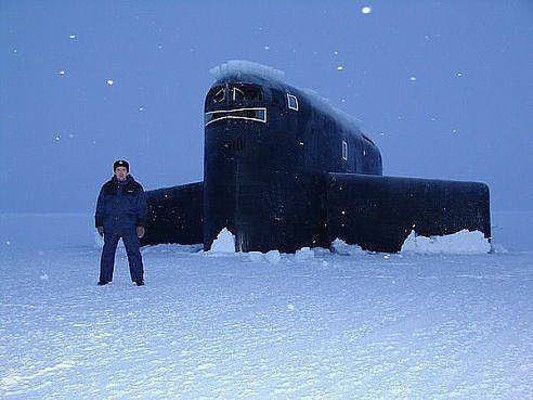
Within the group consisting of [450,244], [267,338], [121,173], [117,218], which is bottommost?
[267,338]

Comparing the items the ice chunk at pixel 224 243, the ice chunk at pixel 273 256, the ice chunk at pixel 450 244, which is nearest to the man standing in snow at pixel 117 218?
the ice chunk at pixel 273 256

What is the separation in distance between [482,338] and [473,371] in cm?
94

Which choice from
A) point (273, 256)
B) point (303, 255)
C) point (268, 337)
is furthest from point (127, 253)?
point (303, 255)

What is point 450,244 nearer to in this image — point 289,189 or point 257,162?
point 289,189

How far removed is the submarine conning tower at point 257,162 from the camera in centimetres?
1220

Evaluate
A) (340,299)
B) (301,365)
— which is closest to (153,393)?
(301,365)

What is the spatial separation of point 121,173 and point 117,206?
0.47m

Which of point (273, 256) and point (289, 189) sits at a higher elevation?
point (289, 189)

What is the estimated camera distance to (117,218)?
7.61 m

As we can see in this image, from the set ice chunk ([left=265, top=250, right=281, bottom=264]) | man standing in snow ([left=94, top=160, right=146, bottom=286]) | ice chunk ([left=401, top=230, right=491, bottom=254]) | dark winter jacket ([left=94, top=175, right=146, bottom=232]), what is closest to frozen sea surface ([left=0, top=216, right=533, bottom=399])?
man standing in snow ([left=94, top=160, right=146, bottom=286])

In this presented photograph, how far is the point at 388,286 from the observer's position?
736cm

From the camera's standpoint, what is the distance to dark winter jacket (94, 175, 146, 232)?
299 inches

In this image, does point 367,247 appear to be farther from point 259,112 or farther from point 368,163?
point 368,163

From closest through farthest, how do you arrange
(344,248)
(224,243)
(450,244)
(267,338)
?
(267,338), (224,243), (344,248), (450,244)
